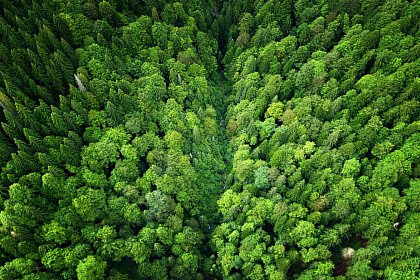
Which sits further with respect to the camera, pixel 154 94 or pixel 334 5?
pixel 334 5

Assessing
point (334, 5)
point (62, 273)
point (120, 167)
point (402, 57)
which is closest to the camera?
point (62, 273)

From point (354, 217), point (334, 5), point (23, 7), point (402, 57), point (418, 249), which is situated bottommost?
point (418, 249)

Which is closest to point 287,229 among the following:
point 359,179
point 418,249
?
point 359,179

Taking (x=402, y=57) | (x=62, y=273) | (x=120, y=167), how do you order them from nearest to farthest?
(x=62, y=273), (x=120, y=167), (x=402, y=57)

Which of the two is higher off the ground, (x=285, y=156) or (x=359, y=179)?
(x=285, y=156)

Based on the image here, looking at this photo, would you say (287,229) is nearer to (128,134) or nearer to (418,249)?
(418,249)

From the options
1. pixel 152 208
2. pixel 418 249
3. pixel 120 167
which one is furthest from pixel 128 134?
pixel 418 249

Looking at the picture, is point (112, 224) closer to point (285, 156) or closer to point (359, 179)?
point (285, 156)
